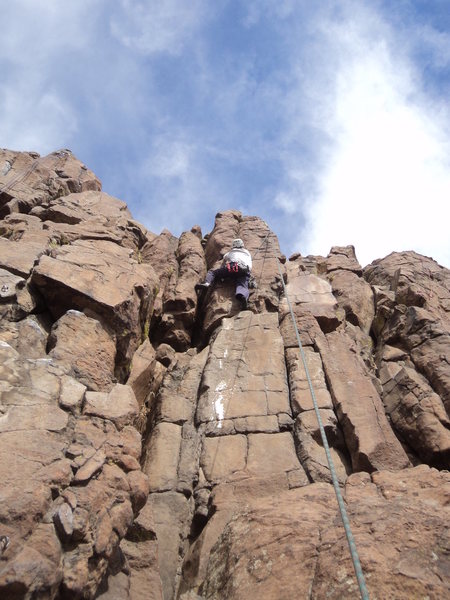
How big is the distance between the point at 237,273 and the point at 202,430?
17.6ft

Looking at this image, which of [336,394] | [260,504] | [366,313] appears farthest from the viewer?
[366,313]

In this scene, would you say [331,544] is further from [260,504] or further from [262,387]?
[262,387]

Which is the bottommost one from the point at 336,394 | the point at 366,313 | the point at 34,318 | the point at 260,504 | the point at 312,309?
the point at 260,504

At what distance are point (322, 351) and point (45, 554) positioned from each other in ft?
23.1

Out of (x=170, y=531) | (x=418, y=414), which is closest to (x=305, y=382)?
(x=418, y=414)

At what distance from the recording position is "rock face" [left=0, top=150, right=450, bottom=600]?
426 centimetres

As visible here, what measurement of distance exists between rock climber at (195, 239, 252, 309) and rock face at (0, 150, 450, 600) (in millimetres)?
326

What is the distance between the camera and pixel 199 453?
25.1ft

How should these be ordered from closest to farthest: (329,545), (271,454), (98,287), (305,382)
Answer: (329,545) < (271,454) < (98,287) < (305,382)

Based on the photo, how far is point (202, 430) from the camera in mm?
8039

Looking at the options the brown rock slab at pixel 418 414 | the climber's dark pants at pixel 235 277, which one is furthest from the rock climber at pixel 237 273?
the brown rock slab at pixel 418 414

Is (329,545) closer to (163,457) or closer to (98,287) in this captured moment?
(163,457)

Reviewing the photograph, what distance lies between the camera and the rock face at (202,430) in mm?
4258

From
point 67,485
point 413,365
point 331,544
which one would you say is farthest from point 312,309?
point 67,485
